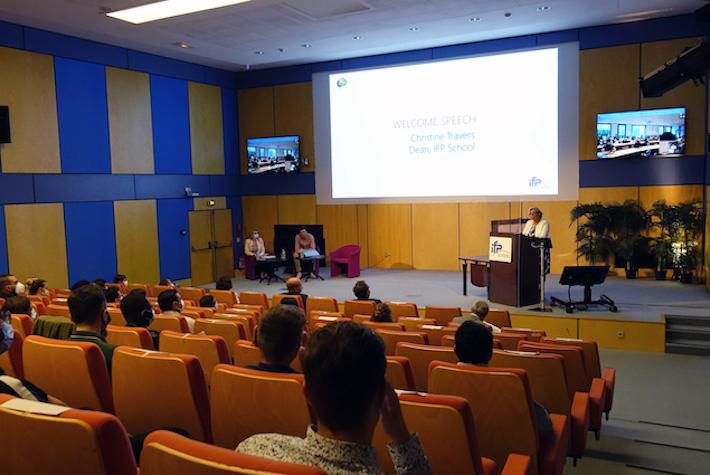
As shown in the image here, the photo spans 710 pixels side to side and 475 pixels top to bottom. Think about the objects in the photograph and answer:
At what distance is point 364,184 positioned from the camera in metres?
12.8

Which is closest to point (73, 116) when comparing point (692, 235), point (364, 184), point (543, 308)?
point (364, 184)

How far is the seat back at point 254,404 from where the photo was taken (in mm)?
2156

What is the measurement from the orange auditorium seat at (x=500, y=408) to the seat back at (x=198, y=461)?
147 centimetres

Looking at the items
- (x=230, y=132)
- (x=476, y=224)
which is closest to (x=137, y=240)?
(x=230, y=132)

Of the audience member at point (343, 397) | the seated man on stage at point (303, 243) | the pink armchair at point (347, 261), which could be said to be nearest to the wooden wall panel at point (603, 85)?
the pink armchair at point (347, 261)

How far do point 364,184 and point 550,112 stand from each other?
415 centimetres

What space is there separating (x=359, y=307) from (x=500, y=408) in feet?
13.4

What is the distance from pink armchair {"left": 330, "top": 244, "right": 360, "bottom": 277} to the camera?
471 inches

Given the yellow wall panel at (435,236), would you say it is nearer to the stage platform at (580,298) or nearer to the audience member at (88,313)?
the stage platform at (580,298)

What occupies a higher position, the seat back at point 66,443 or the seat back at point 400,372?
the seat back at point 66,443

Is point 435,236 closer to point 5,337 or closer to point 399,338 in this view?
point 399,338

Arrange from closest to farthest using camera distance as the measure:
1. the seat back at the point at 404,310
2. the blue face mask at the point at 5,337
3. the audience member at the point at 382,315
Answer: the blue face mask at the point at 5,337, the audience member at the point at 382,315, the seat back at the point at 404,310

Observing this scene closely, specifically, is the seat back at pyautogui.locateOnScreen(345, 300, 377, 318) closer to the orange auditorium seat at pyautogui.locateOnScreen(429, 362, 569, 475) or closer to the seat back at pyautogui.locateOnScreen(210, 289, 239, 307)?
the seat back at pyautogui.locateOnScreen(210, 289, 239, 307)

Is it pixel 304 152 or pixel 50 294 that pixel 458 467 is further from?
pixel 304 152
